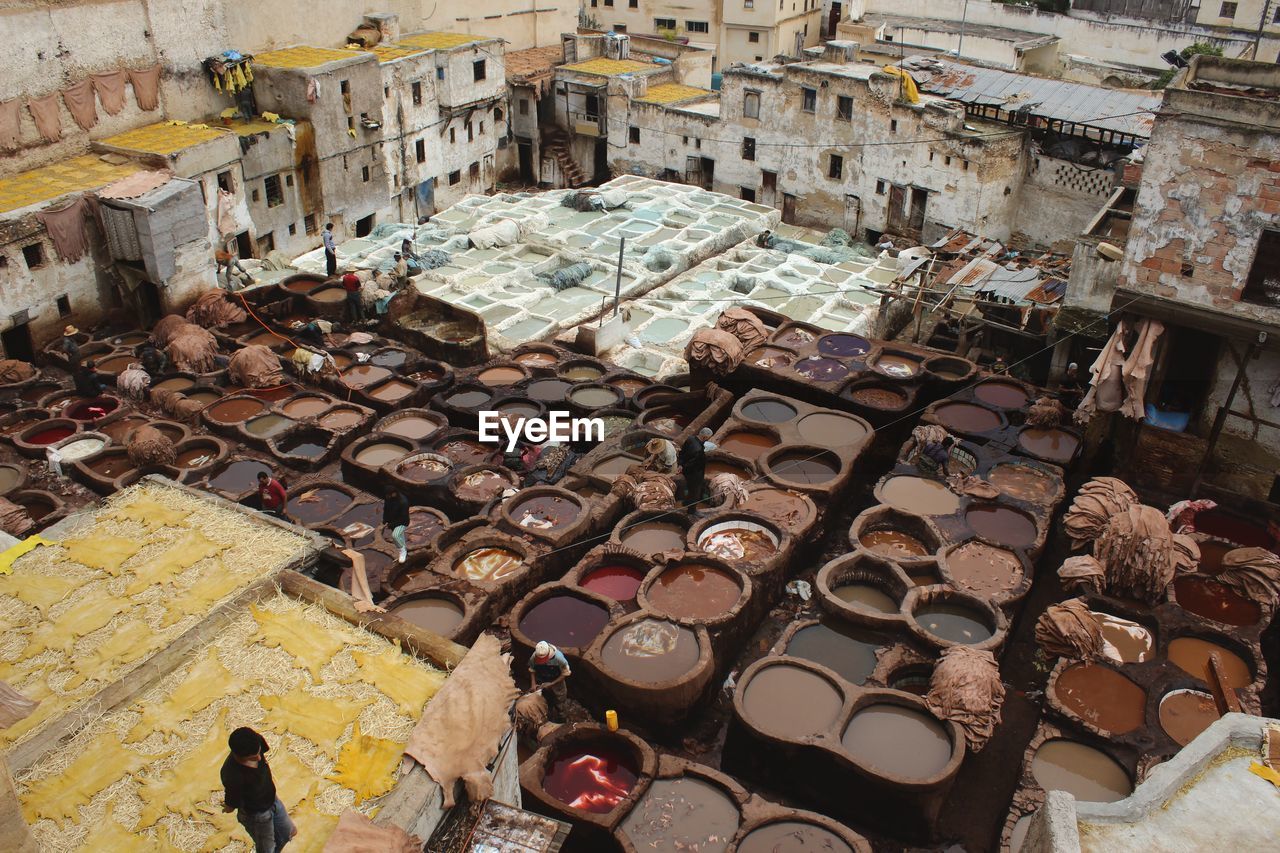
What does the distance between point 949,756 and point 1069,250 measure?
20904 mm

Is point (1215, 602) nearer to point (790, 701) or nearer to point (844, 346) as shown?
point (790, 701)

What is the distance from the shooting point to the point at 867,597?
13.8m

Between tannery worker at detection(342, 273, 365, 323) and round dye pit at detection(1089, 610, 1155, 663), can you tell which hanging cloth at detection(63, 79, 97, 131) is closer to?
tannery worker at detection(342, 273, 365, 323)

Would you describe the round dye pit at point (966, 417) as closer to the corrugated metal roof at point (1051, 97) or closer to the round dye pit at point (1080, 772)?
the round dye pit at point (1080, 772)

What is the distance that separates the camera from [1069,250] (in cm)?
2795

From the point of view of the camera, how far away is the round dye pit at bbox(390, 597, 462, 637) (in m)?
13.4

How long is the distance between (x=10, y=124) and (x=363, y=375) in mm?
10826

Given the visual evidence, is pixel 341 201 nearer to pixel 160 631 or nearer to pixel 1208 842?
pixel 160 631

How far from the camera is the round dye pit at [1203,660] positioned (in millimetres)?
12109

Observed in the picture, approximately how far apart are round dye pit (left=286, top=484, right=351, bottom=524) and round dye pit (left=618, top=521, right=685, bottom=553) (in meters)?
5.28

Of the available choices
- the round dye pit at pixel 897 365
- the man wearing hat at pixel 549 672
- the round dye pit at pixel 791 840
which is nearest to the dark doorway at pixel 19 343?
the man wearing hat at pixel 549 672

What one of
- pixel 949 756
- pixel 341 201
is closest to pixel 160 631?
pixel 949 756

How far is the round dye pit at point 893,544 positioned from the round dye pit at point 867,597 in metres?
0.57

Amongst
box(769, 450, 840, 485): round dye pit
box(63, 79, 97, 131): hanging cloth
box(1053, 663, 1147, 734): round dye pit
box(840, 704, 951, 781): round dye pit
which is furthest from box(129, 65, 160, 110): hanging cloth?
box(1053, 663, 1147, 734): round dye pit
